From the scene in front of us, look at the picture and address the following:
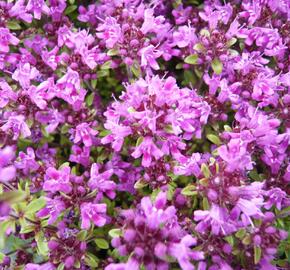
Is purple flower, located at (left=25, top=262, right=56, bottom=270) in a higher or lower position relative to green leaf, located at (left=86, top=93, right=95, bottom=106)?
lower


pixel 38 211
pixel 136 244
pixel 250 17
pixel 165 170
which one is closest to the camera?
pixel 136 244

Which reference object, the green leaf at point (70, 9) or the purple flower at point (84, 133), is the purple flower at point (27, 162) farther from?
the green leaf at point (70, 9)

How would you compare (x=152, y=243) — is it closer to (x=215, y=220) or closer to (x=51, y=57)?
(x=215, y=220)

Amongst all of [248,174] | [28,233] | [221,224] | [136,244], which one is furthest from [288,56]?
[28,233]

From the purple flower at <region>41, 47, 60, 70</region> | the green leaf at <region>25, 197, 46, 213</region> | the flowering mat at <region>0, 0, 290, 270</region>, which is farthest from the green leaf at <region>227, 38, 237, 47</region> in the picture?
the green leaf at <region>25, 197, 46, 213</region>

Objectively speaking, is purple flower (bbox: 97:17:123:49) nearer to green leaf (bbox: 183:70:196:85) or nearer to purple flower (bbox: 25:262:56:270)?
green leaf (bbox: 183:70:196:85)

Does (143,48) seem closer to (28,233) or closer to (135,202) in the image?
(135,202)
